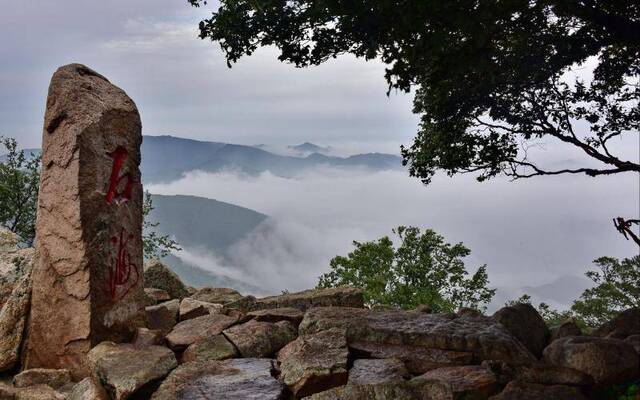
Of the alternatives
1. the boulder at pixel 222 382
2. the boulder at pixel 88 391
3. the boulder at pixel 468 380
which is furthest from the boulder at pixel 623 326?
the boulder at pixel 88 391

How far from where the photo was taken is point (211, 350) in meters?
9.45

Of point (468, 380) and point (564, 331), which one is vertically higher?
point (564, 331)

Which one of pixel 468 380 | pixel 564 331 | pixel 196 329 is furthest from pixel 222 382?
pixel 564 331

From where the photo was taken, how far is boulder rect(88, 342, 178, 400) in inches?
323

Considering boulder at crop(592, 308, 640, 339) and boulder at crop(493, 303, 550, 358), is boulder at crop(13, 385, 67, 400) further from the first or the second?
boulder at crop(592, 308, 640, 339)

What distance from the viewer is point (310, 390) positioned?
7824 mm

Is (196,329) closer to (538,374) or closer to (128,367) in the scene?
(128,367)

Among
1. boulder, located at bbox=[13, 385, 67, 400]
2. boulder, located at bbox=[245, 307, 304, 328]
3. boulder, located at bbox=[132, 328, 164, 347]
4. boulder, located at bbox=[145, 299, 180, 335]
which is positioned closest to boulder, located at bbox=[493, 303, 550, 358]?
boulder, located at bbox=[245, 307, 304, 328]

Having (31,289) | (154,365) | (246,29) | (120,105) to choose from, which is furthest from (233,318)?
(246,29)

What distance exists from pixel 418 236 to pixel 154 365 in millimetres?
24547

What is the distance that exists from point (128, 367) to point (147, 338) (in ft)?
5.62

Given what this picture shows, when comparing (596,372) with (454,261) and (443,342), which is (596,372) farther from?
(454,261)

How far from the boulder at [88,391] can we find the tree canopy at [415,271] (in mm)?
20958

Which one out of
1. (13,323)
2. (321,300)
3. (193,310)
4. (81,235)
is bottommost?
(13,323)
